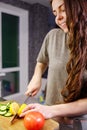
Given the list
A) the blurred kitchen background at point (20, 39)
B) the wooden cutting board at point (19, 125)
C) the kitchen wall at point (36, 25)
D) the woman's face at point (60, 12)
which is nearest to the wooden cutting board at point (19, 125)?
the wooden cutting board at point (19, 125)

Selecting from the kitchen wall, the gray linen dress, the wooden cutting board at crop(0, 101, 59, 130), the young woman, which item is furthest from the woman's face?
the kitchen wall

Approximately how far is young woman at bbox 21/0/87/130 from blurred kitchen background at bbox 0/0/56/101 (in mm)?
2702

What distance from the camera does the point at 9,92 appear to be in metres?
3.46

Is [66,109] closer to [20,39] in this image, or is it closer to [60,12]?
[60,12]

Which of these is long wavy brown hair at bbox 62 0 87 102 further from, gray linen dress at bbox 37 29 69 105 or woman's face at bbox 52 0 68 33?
gray linen dress at bbox 37 29 69 105

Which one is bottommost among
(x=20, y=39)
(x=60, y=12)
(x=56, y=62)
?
(x=56, y=62)

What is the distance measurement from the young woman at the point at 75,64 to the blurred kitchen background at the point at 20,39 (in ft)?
8.86

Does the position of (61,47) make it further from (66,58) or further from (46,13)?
(46,13)

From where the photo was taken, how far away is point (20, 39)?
354 centimetres

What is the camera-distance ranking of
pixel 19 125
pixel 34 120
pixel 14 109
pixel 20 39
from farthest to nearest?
1. pixel 20 39
2. pixel 14 109
3. pixel 19 125
4. pixel 34 120

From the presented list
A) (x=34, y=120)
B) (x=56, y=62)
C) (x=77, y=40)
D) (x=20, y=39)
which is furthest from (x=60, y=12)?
(x=20, y=39)

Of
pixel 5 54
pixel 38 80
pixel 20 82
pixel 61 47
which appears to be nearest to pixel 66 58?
pixel 61 47

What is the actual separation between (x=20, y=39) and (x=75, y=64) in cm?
306

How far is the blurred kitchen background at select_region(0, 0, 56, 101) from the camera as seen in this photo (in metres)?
3.31
